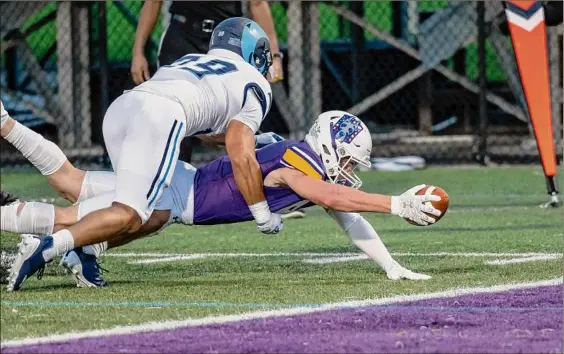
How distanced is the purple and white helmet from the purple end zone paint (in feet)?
3.40

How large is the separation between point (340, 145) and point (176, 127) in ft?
2.41

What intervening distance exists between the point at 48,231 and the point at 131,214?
22.9 inches

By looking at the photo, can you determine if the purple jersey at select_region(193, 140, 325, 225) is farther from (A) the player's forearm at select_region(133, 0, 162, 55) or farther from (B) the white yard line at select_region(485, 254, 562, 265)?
(A) the player's forearm at select_region(133, 0, 162, 55)

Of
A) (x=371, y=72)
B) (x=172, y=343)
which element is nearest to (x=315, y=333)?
(x=172, y=343)

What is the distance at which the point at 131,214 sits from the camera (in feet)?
20.7

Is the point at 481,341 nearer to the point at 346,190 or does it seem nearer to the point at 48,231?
the point at 346,190

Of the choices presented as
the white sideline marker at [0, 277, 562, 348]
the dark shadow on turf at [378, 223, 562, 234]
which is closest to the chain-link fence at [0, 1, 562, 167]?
the dark shadow on turf at [378, 223, 562, 234]

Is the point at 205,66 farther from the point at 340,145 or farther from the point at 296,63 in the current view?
the point at 296,63

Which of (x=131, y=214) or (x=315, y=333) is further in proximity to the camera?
(x=131, y=214)

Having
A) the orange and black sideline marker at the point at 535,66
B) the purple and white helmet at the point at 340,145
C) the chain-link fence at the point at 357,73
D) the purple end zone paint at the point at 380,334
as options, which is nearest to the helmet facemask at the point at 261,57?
the purple and white helmet at the point at 340,145

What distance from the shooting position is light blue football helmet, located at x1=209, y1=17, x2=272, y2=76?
7.10 metres

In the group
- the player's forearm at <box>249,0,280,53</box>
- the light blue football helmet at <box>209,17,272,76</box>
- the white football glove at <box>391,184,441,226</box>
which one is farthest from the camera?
the player's forearm at <box>249,0,280,53</box>

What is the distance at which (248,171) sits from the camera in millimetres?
6668

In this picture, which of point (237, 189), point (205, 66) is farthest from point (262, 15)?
point (237, 189)
